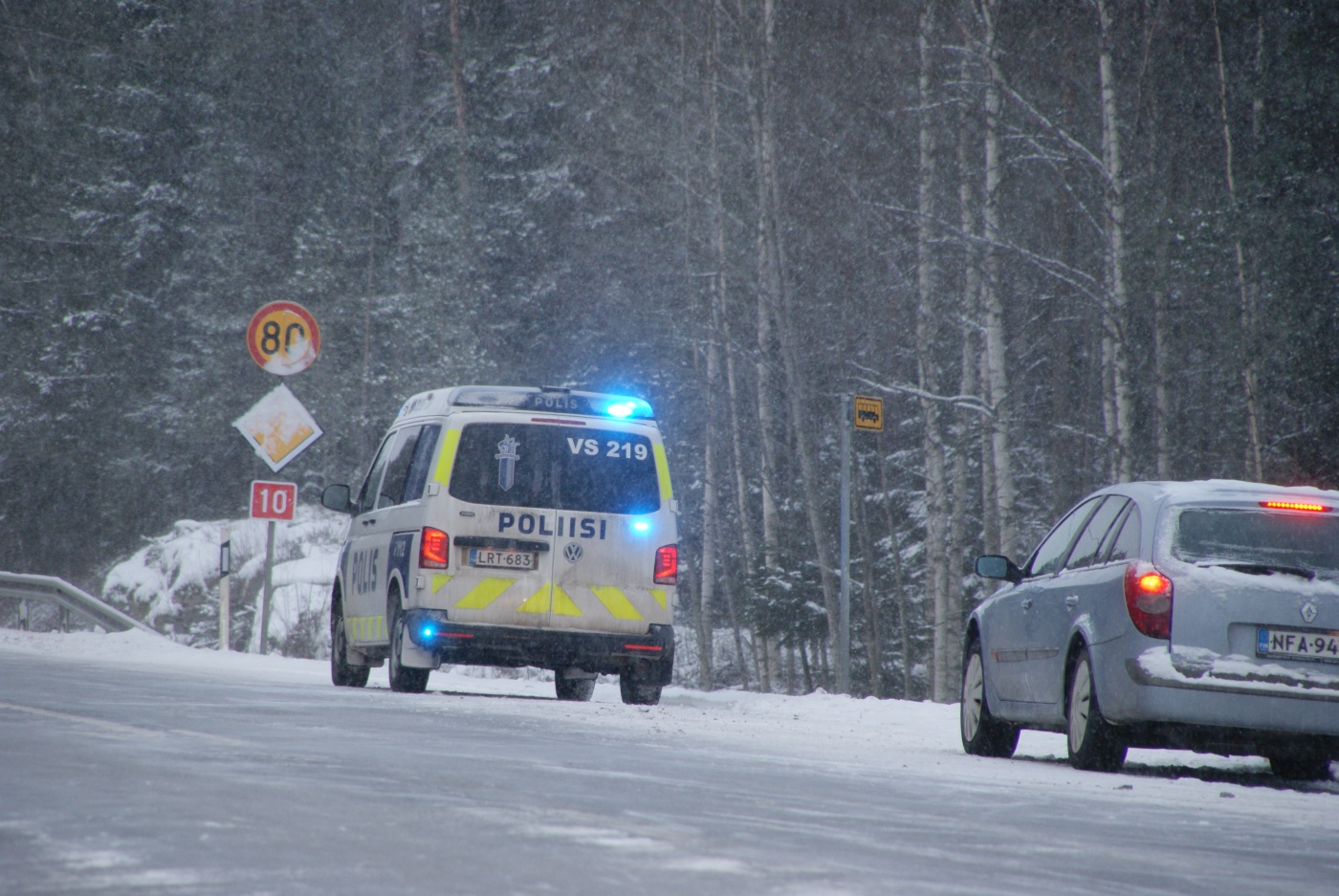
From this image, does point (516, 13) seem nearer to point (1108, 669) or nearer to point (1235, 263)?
point (1235, 263)

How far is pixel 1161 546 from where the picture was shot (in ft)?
30.5

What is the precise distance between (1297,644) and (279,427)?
15404 mm

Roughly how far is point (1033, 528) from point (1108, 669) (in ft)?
70.7

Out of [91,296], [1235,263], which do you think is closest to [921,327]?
[1235,263]

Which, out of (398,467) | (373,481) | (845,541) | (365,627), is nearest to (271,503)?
(373,481)

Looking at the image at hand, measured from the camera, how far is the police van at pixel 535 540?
44.0 feet

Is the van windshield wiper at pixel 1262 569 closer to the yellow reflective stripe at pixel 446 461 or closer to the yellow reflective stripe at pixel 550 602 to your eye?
the yellow reflective stripe at pixel 550 602

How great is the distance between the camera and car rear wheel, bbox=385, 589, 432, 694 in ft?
45.6

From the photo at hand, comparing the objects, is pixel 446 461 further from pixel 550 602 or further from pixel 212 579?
pixel 212 579

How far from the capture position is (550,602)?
44.3 ft

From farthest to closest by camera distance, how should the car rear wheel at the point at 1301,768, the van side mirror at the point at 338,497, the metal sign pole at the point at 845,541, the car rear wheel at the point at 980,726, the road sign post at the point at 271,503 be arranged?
1. the road sign post at the point at 271,503
2. the metal sign pole at the point at 845,541
3. the van side mirror at the point at 338,497
4. the car rear wheel at the point at 980,726
5. the car rear wheel at the point at 1301,768

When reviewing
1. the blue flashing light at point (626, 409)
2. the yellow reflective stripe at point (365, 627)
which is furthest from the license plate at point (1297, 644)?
the yellow reflective stripe at point (365, 627)

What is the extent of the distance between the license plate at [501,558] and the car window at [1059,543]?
155 inches

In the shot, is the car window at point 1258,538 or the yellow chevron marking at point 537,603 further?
the yellow chevron marking at point 537,603
